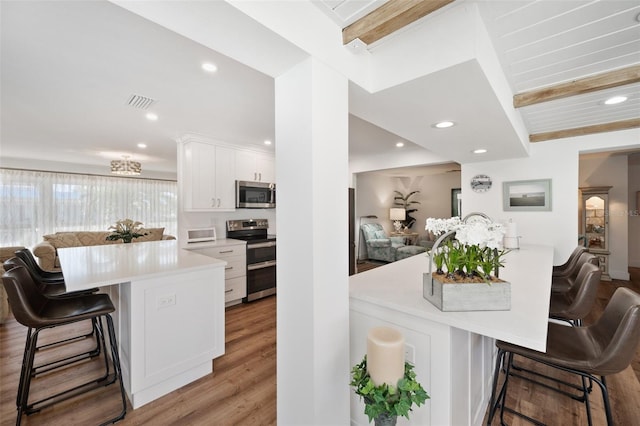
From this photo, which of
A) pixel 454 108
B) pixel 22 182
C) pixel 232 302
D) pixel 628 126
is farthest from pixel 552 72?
pixel 22 182

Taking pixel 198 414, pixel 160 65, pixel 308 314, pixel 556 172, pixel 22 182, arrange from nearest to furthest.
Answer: pixel 308 314 < pixel 198 414 < pixel 160 65 < pixel 556 172 < pixel 22 182

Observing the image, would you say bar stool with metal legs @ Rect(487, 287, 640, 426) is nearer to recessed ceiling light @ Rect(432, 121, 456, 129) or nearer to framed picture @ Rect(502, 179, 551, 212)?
recessed ceiling light @ Rect(432, 121, 456, 129)

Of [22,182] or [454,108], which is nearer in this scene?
[454,108]

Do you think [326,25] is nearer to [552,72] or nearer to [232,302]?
[552,72]

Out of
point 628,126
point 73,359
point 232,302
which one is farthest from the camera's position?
point 232,302

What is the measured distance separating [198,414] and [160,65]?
8.01ft

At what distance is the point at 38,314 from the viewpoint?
5.28 feet

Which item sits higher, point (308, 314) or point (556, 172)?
point (556, 172)

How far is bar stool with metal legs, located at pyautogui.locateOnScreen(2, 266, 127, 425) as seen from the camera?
1.49 metres

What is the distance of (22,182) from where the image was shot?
5.32 m

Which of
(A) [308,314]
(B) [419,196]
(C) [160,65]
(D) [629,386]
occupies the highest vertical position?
(C) [160,65]

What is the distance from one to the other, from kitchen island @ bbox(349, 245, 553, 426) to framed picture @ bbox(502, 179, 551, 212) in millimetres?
2274

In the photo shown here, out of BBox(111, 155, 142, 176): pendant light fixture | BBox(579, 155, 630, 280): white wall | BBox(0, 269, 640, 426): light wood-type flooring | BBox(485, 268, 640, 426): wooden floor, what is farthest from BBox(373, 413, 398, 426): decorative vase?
BBox(579, 155, 630, 280): white wall

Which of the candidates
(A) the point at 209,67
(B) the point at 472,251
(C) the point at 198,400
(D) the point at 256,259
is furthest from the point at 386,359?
(D) the point at 256,259
